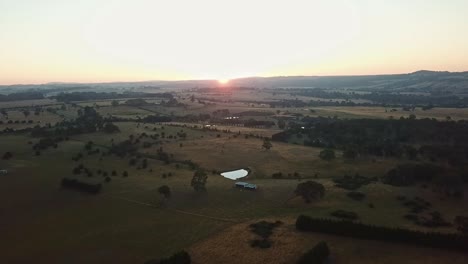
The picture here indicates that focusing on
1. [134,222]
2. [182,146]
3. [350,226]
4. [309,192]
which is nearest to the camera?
[350,226]

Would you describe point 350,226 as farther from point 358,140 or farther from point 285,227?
point 358,140

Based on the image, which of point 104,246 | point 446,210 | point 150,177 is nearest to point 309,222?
point 446,210

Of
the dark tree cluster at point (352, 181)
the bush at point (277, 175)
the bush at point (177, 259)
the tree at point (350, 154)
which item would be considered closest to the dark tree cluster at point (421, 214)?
the dark tree cluster at point (352, 181)

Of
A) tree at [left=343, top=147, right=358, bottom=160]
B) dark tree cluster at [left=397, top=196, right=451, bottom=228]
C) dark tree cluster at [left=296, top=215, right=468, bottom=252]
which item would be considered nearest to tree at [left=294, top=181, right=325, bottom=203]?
dark tree cluster at [left=296, top=215, right=468, bottom=252]

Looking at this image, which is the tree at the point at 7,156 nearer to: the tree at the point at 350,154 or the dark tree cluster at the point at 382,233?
the dark tree cluster at the point at 382,233

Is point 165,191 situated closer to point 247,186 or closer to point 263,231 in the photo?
point 247,186

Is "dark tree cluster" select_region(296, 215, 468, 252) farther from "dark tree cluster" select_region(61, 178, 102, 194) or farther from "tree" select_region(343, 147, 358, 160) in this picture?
"tree" select_region(343, 147, 358, 160)
